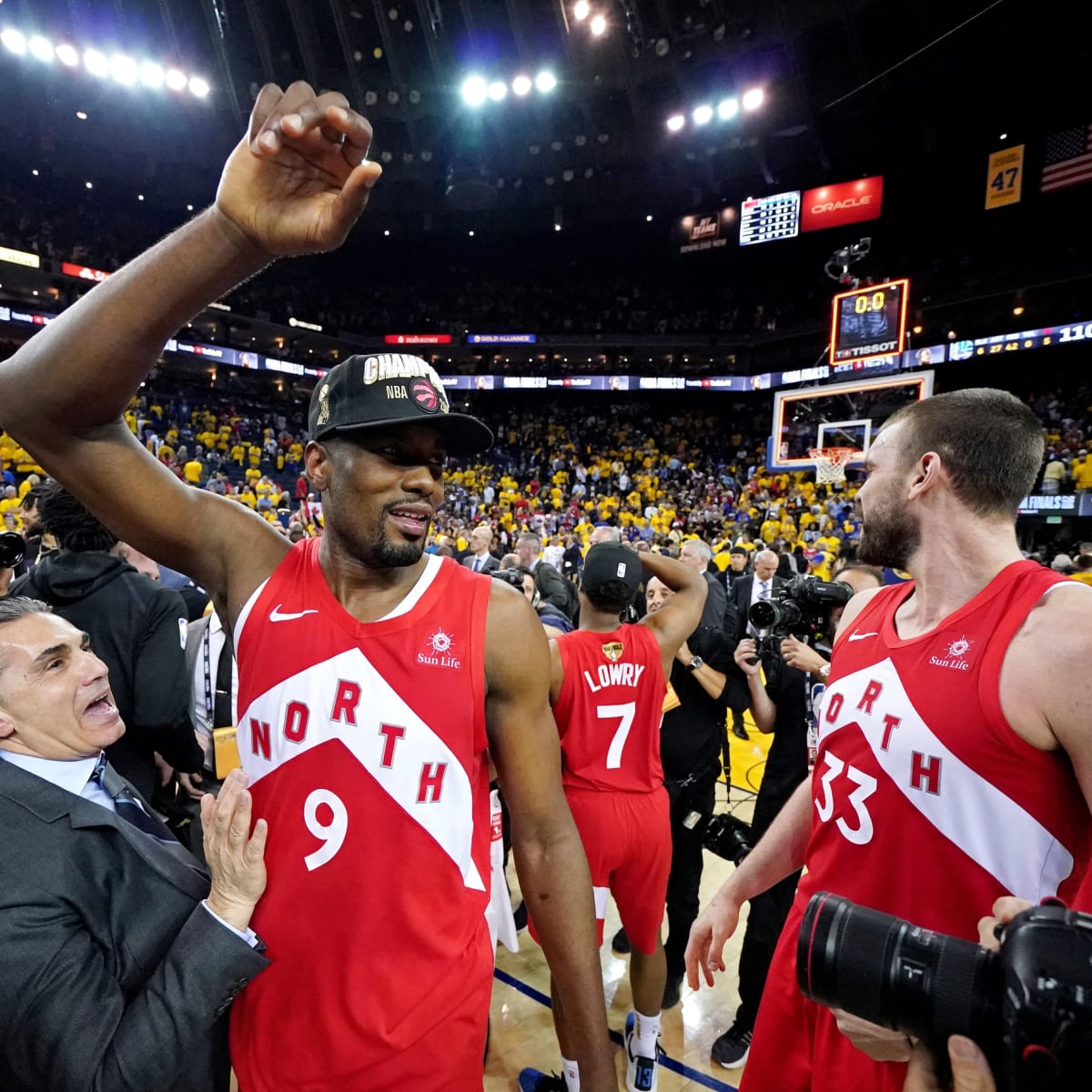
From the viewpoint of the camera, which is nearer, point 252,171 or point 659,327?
point 252,171

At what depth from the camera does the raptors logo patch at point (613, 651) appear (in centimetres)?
296

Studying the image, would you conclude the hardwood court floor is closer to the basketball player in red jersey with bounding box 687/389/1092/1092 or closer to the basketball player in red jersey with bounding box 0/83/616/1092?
the basketball player in red jersey with bounding box 687/389/1092/1092

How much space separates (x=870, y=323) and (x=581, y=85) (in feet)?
42.2

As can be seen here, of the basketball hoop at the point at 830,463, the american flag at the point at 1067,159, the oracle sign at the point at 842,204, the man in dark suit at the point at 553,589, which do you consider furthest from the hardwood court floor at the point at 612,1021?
the oracle sign at the point at 842,204

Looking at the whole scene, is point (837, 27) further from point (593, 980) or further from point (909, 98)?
point (593, 980)

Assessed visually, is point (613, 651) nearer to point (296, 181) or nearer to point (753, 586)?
point (296, 181)

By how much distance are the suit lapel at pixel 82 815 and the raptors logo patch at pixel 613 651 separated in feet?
6.13

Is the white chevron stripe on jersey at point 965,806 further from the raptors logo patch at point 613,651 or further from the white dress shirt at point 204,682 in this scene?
the white dress shirt at point 204,682

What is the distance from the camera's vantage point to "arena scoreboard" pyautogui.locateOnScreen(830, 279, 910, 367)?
14141 millimetres

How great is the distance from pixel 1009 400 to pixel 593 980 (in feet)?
6.02

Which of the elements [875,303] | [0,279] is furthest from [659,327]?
[0,279]

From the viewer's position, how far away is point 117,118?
20781 millimetres

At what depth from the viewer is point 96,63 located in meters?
19.4

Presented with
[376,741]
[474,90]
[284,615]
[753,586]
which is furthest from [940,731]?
[474,90]
